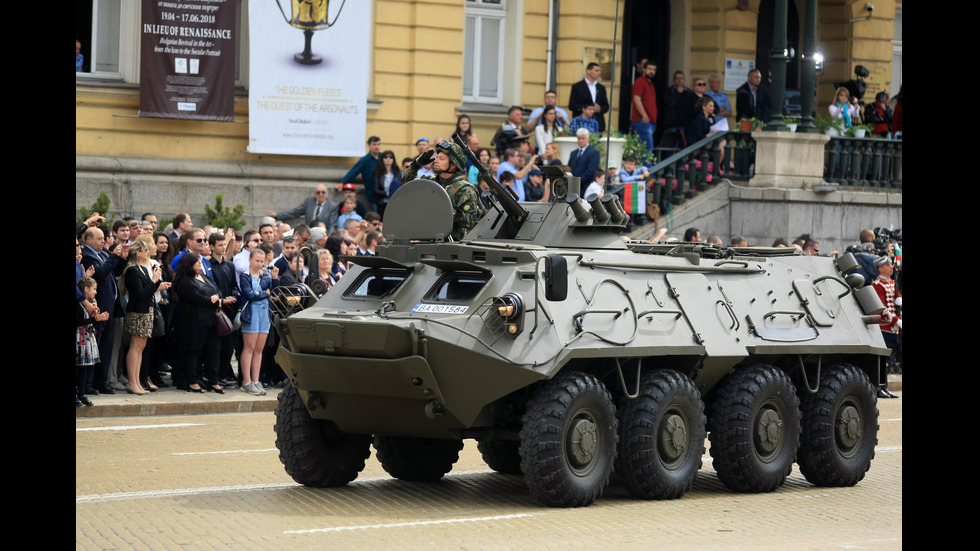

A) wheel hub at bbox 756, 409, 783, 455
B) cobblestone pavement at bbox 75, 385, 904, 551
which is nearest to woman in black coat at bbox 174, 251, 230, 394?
cobblestone pavement at bbox 75, 385, 904, 551

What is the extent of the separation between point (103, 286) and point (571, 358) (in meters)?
7.18

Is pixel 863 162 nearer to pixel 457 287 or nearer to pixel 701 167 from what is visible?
pixel 701 167

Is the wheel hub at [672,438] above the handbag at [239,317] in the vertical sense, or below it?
below

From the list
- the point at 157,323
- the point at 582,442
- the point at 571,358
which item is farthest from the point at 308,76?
the point at 582,442

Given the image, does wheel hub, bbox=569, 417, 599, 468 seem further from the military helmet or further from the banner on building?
the banner on building

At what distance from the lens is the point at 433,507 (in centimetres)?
1208

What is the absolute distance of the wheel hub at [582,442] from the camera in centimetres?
1190

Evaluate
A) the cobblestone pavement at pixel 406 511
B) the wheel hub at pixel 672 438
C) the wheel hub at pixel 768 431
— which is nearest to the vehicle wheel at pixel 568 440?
the cobblestone pavement at pixel 406 511

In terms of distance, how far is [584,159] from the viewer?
76.6 ft

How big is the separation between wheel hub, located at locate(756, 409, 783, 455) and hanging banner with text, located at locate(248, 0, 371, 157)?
44.5 feet

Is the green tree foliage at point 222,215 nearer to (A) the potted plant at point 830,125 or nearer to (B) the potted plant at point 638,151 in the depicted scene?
(B) the potted plant at point 638,151

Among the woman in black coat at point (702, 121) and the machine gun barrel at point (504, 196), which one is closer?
the machine gun barrel at point (504, 196)

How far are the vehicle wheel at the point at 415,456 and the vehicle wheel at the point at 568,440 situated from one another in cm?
164
